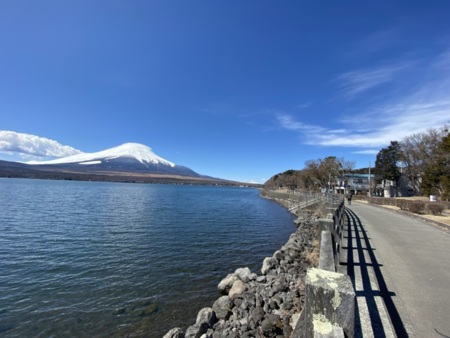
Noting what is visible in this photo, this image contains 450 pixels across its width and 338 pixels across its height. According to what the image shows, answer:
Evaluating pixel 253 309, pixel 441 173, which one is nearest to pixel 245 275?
pixel 253 309

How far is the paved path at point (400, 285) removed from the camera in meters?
3.56

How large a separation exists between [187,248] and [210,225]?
8.40 m

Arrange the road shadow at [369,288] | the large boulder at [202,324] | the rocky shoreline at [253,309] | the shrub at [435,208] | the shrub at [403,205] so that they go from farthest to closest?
the shrub at [403,205], the shrub at [435,208], the large boulder at [202,324], the rocky shoreline at [253,309], the road shadow at [369,288]

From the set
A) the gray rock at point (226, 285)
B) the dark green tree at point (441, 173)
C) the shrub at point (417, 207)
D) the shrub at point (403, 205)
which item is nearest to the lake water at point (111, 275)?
the gray rock at point (226, 285)

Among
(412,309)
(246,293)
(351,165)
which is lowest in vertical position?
(246,293)

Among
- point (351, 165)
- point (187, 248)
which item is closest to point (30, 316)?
point (187, 248)

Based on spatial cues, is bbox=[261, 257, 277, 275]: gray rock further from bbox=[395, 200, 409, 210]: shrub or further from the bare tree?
the bare tree

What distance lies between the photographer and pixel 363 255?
275 inches

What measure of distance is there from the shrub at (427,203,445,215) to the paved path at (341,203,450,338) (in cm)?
1138

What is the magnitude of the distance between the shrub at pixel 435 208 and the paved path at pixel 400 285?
37.3 ft

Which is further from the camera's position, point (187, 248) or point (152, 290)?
point (187, 248)

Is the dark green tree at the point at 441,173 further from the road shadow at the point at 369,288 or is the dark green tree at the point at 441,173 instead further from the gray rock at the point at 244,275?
the gray rock at the point at 244,275

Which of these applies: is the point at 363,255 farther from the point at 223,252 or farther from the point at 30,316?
the point at 30,316

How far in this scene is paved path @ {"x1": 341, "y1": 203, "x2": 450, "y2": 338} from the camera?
140 inches
